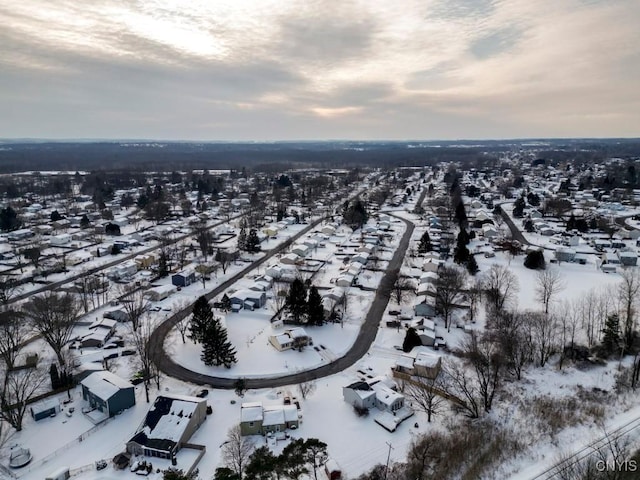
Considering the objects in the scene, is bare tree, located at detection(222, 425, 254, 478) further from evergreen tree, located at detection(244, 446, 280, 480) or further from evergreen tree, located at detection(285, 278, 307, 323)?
evergreen tree, located at detection(285, 278, 307, 323)

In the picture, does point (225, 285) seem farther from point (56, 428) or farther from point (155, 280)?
point (56, 428)

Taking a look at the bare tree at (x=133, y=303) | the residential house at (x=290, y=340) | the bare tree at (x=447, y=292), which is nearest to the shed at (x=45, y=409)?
the bare tree at (x=133, y=303)

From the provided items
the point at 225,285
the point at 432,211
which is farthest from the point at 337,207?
the point at 225,285

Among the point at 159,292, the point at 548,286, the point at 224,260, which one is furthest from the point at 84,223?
the point at 548,286

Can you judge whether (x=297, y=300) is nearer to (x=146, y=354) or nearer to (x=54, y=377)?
(x=146, y=354)

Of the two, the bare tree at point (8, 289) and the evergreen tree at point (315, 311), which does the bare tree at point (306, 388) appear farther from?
the bare tree at point (8, 289)

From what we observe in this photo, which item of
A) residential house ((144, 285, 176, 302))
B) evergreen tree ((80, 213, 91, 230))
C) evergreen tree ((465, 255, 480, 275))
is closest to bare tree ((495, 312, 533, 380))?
evergreen tree ((465, 255, 480, 275))
